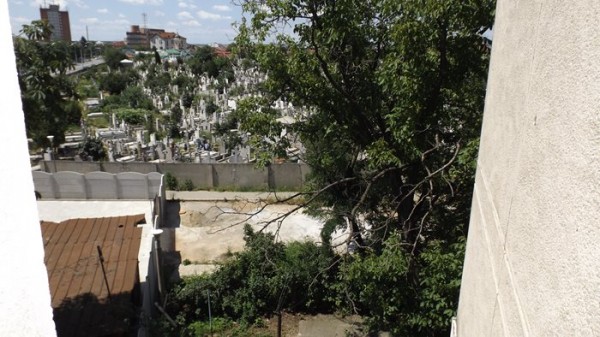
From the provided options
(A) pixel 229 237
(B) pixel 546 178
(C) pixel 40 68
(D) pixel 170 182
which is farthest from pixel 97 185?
(B) pixel 546 178

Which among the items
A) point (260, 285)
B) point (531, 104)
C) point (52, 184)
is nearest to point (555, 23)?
point (531, 104)

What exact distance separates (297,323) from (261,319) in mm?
774

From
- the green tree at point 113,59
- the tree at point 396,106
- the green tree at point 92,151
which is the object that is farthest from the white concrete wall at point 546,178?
the green tree at point 113,59

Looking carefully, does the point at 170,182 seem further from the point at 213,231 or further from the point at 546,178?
the point at 546,178

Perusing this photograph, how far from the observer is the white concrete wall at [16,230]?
161cm

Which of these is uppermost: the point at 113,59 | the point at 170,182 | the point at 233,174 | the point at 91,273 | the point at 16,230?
the point at 113,59

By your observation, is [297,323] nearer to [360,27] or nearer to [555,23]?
[360,27]

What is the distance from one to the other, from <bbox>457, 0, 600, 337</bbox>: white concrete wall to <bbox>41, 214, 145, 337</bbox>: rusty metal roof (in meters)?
4.99

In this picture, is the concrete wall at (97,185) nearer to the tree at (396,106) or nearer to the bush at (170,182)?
the bush at (170,182)

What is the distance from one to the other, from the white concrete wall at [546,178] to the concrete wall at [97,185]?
13.4 metres

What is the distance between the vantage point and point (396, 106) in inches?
229

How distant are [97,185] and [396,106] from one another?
1190 cm

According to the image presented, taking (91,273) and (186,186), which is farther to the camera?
(186,186)

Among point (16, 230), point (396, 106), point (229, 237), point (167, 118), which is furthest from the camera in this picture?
point (167, 118)
